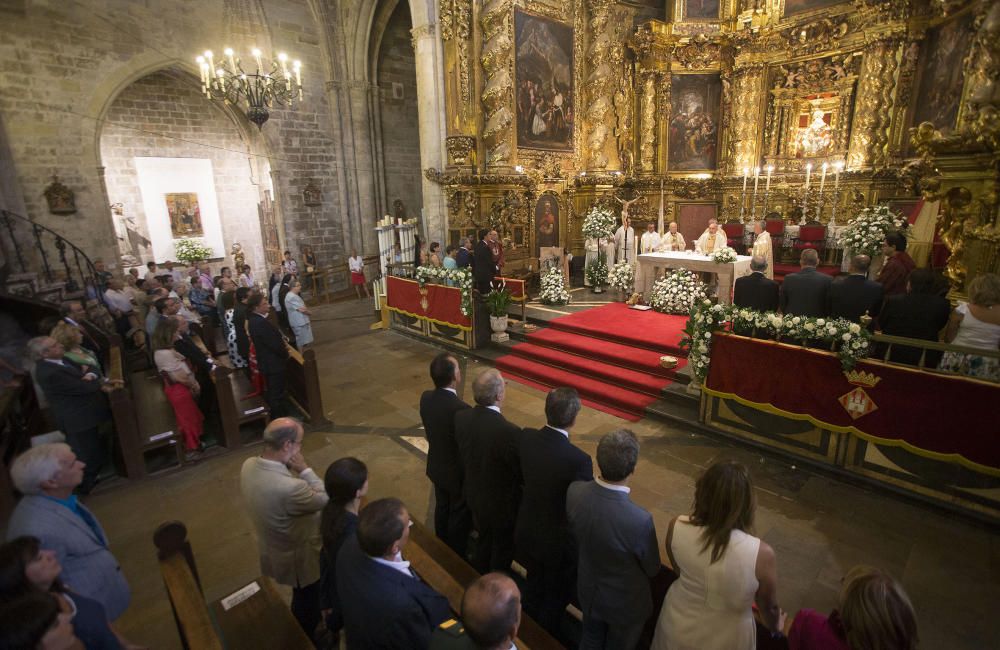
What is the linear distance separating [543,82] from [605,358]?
7.82 m

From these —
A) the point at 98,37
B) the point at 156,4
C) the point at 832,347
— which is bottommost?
the point at 832,347

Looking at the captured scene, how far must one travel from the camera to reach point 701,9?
1249 centimetres

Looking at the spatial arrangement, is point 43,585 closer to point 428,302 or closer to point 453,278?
point 453,278

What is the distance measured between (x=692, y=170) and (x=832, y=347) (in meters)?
9.91

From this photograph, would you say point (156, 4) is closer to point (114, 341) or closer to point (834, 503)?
point (114, 341)

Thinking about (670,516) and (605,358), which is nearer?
(670,516)

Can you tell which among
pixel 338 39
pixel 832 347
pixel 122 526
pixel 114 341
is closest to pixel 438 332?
pixel 114 341

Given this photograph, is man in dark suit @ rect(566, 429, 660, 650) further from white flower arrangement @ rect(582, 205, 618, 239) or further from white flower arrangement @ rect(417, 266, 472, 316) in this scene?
white flower arrangement @ rect(582, 205, 618, 239)

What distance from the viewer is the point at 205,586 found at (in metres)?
3.79

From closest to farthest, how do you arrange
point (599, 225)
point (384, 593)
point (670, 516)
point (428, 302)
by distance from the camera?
point (384, 593)
point (670, 516)
point (428, 302)
point (599, 225)

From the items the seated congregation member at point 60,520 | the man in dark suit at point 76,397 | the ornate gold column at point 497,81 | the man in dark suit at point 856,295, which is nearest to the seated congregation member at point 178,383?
the man in dark suit at point 76,397

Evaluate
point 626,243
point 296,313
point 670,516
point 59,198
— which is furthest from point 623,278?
point 59,198

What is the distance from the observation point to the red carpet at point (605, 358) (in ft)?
22.3

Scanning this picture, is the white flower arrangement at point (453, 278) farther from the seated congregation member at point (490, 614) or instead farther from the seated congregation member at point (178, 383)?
the seated congregation member at point (490, 614)
